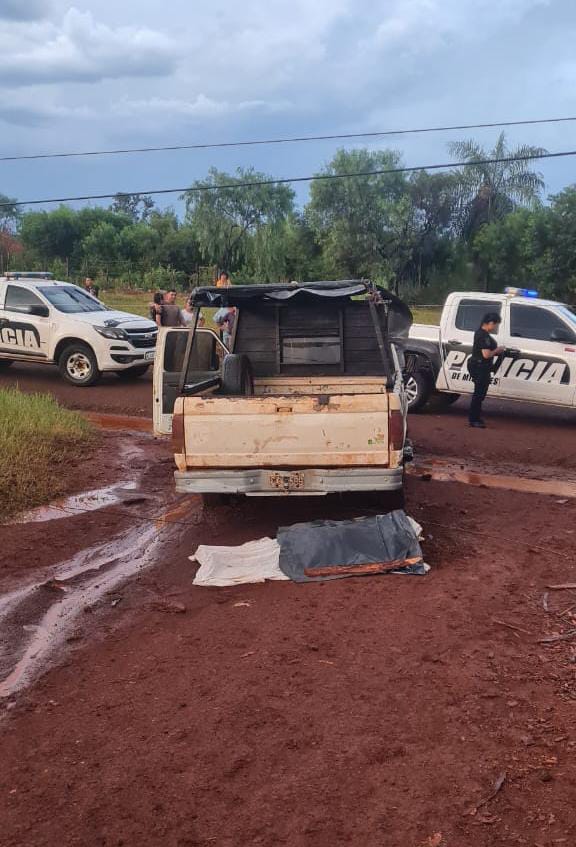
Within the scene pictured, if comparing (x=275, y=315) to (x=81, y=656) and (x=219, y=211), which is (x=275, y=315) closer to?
(x=81, y=656)

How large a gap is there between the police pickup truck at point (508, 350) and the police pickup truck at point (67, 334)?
518 centimetres

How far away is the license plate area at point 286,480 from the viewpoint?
21.7ft

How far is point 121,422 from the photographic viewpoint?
12.6 meters

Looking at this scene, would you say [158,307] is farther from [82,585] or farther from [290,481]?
[82,585]

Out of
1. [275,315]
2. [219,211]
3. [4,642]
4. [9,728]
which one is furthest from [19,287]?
[219,211]

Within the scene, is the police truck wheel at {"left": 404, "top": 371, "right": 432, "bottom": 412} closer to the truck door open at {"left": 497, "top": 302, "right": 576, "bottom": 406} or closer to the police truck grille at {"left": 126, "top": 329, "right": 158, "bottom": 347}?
the truck door open at {"left": 497, "top": 302, "right": 576, "bottom": 406}

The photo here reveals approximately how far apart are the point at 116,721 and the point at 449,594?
2467 millimetres

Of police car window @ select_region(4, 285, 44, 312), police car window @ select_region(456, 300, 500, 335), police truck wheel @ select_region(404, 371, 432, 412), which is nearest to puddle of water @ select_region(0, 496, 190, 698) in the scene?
police truck wheel @ select_region(404, 371, 432, 412)

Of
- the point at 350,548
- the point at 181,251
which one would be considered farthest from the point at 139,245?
the point at 350,548

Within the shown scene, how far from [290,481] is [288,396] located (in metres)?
0.68

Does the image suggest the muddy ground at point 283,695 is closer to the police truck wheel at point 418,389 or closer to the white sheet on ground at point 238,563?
the white sheet on ground at point 238,563

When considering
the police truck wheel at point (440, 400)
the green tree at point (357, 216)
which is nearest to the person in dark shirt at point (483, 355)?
the police truck wheel at point (440, 400)

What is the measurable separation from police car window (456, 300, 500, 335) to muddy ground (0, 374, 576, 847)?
5.61 m

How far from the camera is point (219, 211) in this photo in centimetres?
4694
